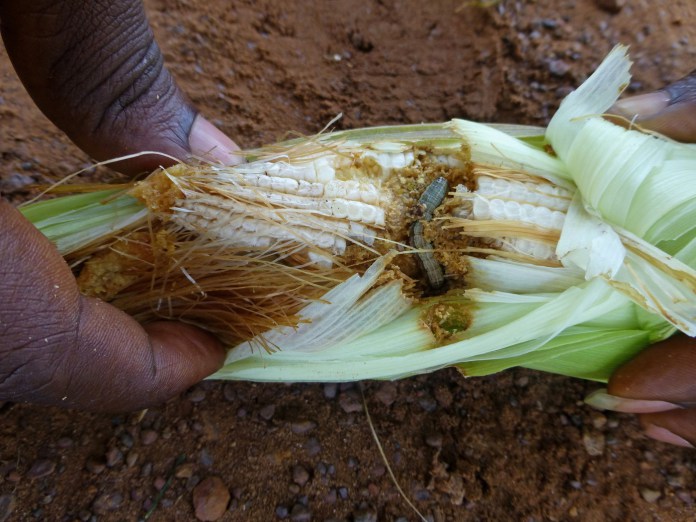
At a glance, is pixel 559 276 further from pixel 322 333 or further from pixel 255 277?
pixel 255 277

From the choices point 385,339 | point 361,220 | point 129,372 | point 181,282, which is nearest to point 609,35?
point 361,220

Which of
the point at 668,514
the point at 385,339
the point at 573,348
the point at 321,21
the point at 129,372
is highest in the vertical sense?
the point at 321,21

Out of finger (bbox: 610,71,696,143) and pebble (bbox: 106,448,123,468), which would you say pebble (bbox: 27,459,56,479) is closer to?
pebble (bbox: 106,448,123,468)

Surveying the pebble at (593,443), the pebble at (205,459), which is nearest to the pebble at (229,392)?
the pebble at (205,459)

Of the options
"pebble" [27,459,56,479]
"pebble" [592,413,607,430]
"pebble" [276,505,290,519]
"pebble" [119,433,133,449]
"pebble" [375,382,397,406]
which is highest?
"pebble" [27,459,56,479]

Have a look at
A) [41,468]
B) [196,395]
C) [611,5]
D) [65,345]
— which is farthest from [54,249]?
[611,5]

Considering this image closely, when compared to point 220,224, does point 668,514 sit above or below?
below

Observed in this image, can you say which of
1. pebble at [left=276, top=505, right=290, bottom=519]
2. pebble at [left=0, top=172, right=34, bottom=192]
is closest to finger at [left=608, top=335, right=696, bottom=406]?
pebble at [left=276, top=505, right=290, bottom=519]
